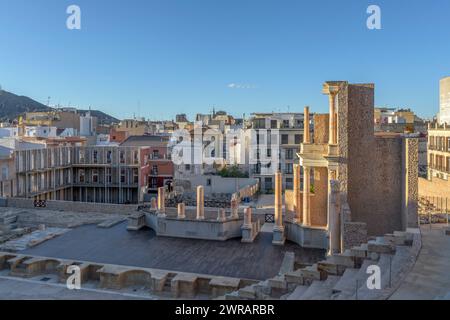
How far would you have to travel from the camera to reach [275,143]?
5681 centimetres

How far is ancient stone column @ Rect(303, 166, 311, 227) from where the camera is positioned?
23438 millimetres

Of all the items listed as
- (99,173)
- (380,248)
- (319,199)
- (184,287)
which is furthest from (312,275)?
(99,173)

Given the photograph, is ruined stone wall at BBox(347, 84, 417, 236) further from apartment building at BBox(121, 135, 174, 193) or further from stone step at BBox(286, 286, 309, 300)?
apartment building at BBox(121, 135, 174, 193)

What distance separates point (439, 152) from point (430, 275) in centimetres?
4452

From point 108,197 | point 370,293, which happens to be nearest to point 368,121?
point 370,293

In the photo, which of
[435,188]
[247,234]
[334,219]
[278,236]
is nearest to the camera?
[334,219]

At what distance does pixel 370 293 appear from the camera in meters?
9.62

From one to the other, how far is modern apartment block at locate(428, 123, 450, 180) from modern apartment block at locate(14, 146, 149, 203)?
38225mm

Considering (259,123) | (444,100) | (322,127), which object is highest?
(444,100)

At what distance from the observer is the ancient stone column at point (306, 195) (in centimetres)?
2344

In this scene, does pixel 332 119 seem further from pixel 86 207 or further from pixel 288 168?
pixel 288 168

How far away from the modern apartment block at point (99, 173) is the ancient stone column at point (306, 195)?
36742 millimetres

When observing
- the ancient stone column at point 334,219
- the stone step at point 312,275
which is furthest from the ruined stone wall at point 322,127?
the stone step at point 312,275

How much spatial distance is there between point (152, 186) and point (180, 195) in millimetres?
14944
